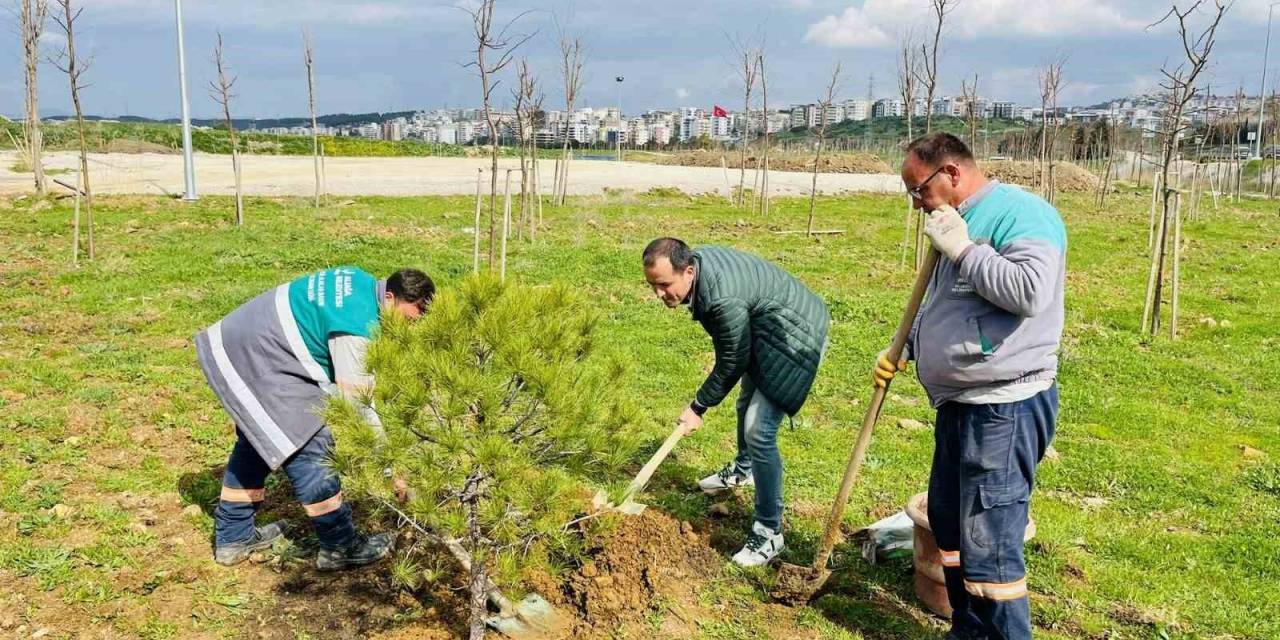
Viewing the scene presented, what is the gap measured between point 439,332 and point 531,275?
8.08m

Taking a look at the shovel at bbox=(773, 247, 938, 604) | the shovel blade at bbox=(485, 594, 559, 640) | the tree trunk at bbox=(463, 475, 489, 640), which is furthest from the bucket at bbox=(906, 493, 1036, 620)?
the tree trunk at bbox=(463, 475, 489, 640)

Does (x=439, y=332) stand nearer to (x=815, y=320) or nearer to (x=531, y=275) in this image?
(x=815, y=320)

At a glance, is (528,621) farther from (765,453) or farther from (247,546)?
(247,546)

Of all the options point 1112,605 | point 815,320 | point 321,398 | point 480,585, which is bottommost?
point 1112,605

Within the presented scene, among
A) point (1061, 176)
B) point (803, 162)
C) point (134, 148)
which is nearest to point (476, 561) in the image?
point (1061, 176)

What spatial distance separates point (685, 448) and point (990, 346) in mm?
3112

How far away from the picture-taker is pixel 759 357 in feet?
12.3

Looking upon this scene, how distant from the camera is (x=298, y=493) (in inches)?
145

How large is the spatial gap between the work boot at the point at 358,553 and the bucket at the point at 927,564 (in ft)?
8.07

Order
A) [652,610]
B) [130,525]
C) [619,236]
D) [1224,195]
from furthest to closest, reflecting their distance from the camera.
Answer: [1224,195] → [619,236] → [130,525] → [652,610]

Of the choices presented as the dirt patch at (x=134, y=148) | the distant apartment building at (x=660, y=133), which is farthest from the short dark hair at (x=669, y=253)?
the distant apartment building at (x=660, y=133)

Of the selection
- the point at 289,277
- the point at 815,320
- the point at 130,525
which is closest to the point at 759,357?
the point at 815,320

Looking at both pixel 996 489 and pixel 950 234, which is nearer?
pixel 950 234

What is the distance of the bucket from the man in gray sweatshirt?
Answer: 1.67ft
